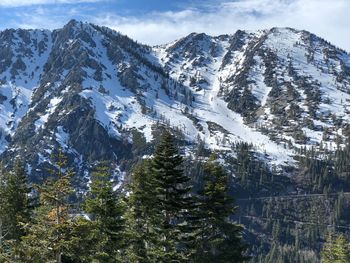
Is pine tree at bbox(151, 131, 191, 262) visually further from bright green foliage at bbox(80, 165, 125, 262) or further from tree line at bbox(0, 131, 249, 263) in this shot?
bright green foliage at bbox(80, 165, 125, 262)

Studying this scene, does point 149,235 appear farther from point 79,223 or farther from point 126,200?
point 79,223

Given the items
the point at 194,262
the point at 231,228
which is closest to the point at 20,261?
the point at 194,262

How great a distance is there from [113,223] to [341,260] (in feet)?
128

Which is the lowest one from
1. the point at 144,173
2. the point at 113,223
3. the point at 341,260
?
the point at 341,260

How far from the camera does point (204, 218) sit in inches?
1690

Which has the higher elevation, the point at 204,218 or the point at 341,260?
Result: the point at 204,218

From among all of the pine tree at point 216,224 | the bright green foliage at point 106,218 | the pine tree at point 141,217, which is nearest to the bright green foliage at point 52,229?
the bright green foliage at point 106,218

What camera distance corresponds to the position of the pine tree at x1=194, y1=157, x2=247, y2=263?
1670 inches

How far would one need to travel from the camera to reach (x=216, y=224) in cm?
4269

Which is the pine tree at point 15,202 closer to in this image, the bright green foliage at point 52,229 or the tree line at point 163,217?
the tree line at point 163,217

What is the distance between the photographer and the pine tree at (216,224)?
4241 cm

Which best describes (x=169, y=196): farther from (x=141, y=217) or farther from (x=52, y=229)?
(x=52, y=229)

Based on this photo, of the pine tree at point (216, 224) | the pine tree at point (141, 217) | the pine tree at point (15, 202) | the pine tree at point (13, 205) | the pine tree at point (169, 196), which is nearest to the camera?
the pine tree at point (169, 196)

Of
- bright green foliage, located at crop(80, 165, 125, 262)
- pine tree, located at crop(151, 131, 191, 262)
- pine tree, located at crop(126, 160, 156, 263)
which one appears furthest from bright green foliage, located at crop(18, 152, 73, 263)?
pine tree, located at crop(126, 160, 156, 263)
